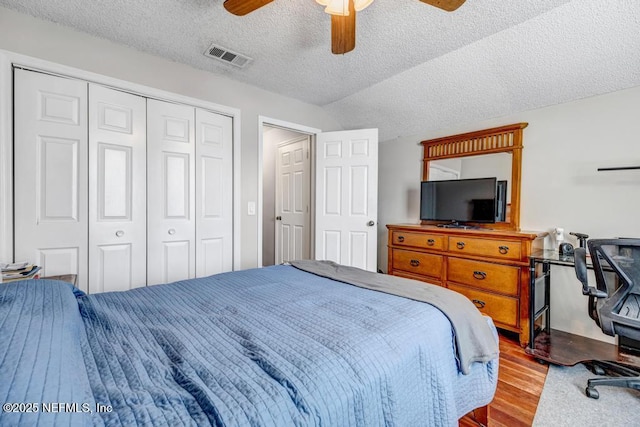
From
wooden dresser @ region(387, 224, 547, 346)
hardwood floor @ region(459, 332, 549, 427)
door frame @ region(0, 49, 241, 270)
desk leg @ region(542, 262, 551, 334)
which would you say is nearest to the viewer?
hardwood floor @ region(459, 332, 549, 427)

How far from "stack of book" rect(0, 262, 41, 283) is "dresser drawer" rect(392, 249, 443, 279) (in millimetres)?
3099

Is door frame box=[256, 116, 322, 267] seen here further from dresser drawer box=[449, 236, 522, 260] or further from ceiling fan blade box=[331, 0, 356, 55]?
dresser drawer box=[449, 236, 522, 260]

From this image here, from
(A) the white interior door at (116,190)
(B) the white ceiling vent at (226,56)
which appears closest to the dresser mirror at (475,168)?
(B) the white ceiling vent at (226,56)

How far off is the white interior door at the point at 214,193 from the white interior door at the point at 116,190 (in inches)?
18.1

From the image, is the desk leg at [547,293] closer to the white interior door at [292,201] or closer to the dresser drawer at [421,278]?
the dresser drawer at [421,278]

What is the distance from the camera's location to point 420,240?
3.10 metres

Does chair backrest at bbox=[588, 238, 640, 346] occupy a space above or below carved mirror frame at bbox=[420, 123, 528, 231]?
below

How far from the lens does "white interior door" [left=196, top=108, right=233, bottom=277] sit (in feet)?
8.89

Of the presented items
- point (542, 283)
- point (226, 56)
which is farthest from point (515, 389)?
point (226, 56)

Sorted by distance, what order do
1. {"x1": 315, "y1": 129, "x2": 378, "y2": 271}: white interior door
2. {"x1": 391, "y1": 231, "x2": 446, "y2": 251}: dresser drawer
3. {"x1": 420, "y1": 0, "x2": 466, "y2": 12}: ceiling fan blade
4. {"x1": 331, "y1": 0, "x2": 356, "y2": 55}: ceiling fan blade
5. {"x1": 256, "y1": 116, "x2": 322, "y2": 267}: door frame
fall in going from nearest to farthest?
{"x1": 420, "y1": 0, "x2": 466, "y2": 12}: ceiling fan blade
{"x1": 331, "y1": 0, "x2": 356, "y2": 55}: ceiling fan blade
{"x1": 391, "y1": 231, "x2": 446, "y2": 251}: dresser drawer
{"x1": 256, "y1": 116, "x2": 322, "y2": 267}: door frame
{"x1": 315, "y1": 129, "x2": 378, "y2": 271}: white interior door

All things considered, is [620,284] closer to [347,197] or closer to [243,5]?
[347,197]

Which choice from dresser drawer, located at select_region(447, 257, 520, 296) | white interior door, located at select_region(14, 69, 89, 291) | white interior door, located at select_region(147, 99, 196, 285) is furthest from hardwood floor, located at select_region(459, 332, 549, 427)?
white interior door, located at select_region(14, 69, 89, 291)

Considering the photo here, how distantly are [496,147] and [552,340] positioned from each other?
184 centimetres

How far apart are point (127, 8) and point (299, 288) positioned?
7.06 feet
